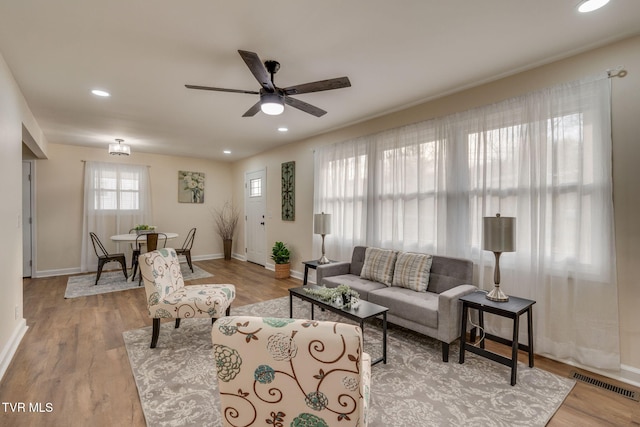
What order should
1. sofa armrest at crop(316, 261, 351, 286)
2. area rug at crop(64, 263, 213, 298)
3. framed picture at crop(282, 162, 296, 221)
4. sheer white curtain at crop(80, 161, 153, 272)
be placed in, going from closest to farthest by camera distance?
sofa armrest at crop(316, 261, 351, 286) → area rug at crop(64, 263, 213, 298) → framed picture at crop(282, 162, 296, 221) → sheer white curtain at crop(80, 161, 153, 272)

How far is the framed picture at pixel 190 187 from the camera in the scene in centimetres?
718

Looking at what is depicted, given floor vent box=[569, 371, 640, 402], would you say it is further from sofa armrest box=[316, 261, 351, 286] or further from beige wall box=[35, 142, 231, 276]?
beige wall box=[35, 142, 231, 276]

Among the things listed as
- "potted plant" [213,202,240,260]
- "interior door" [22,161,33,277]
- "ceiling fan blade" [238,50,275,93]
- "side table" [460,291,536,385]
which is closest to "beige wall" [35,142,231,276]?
"interior door" [22,161,33,277]

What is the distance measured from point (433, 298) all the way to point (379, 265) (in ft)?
2.57

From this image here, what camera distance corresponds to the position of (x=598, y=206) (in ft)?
7.72

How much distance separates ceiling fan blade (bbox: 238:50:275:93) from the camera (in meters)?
2.01

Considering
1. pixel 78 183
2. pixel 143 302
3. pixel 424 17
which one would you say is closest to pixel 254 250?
pixel 143 302

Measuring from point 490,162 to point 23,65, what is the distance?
4434 millimetres

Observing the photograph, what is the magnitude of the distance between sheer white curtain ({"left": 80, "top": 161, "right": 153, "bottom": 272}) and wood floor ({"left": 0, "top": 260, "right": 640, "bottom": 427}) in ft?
7.45

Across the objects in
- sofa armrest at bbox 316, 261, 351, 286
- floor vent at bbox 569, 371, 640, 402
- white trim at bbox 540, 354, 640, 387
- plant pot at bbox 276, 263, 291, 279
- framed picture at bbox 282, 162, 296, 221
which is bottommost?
floor vent at bbox 569, 371, 640, 402

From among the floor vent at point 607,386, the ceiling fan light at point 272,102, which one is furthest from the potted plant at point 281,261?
the floor vent at point 607,386

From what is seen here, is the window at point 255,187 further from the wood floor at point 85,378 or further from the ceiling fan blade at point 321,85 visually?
the ceiling fan blade at point 321,85

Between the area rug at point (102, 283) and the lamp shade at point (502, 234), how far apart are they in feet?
16.1

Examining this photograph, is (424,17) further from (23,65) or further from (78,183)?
(78,183)
